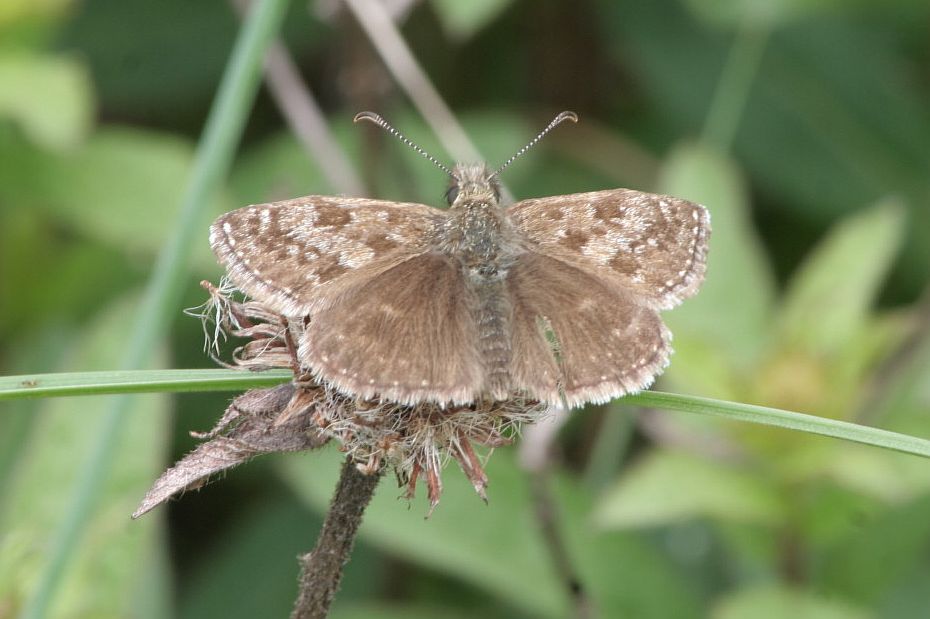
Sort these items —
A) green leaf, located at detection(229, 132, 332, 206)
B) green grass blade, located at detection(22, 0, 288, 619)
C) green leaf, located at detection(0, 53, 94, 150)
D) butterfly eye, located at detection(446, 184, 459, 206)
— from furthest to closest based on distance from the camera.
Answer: green leaf, located at detection(229, 132, 332, 206)
green leaf, located at detection(0, 53, 94, 150)
butterfly eye, located at detection(446, 184, 459, 206)
green grass blade, located at detection(22, 0, 288, 619)

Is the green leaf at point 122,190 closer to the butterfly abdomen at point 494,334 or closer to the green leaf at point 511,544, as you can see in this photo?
the green leaf at point 511,544

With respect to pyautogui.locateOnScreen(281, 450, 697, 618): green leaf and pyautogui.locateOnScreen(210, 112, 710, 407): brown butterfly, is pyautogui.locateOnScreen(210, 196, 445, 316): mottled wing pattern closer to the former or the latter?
pyautogui.locateOnScreen(210, 112, 710, 407): brown butterfly

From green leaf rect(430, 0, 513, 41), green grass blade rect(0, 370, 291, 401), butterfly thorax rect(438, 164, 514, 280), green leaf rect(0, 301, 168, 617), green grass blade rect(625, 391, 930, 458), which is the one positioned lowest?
green leaf rect(0, 301, 168, 617)

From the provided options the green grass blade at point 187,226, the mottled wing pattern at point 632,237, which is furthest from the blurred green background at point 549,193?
the mottled wing pattern at point 632,237

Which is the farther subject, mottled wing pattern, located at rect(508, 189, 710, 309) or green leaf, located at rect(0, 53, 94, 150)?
green leaf, located at rect(0, 53, 94, 150)

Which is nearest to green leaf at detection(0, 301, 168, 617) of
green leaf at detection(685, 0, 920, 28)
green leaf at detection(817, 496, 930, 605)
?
green leaf at detection(817, 496, 930, 605)
